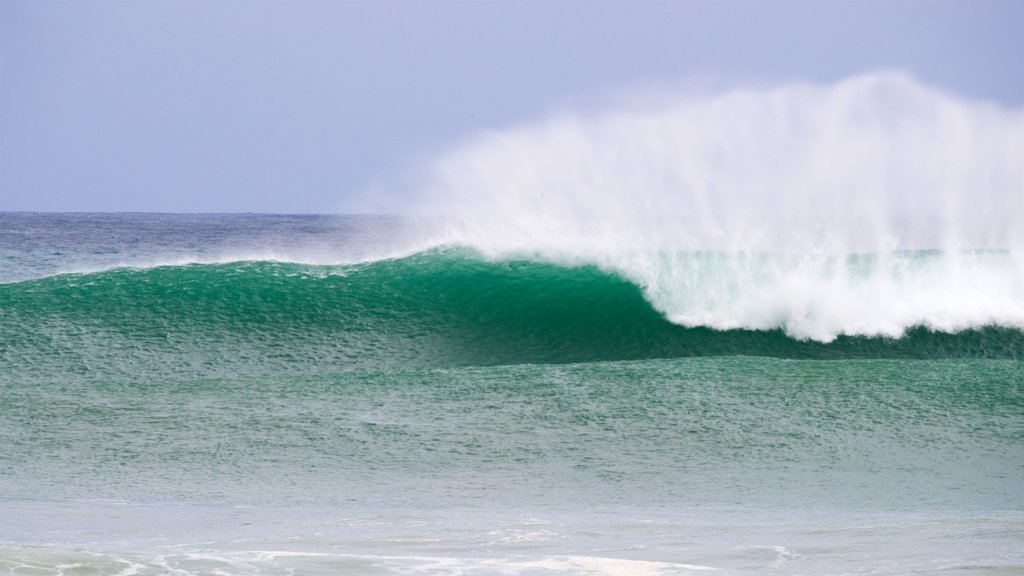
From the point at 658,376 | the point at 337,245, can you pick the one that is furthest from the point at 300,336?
the point at 337,245

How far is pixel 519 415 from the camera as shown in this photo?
27.8ft

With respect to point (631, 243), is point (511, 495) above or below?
below

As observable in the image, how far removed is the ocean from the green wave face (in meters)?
0.04

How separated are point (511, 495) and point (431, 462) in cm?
88

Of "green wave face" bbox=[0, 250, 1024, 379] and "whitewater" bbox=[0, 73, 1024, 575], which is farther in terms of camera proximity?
"green wave face" bbox=[0, 250, 1024, 379]

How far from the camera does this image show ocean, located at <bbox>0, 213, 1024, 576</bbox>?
5.38m

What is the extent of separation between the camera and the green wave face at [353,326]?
37.9ft

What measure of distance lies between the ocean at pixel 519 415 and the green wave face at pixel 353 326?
0.04 metres

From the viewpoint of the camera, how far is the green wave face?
37.9 feet

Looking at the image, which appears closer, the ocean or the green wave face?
the ocean

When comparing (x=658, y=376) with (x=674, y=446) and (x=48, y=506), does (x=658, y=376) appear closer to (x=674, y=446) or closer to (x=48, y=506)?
(x=674, y=446)

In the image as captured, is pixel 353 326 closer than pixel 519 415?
No

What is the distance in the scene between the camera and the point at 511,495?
676 cm

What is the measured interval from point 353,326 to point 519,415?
14.5ft
